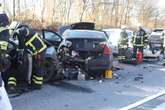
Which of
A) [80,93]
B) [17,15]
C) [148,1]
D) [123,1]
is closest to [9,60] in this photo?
[80,93]

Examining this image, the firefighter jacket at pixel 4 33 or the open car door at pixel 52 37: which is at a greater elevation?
the firefighter jacket at pixel 4 33

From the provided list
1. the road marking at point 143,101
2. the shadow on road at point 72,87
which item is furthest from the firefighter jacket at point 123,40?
the road marking at point 143,101

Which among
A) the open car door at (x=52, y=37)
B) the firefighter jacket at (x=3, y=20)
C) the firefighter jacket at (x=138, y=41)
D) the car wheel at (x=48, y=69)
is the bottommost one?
the car wheel at (x=48, y=69)

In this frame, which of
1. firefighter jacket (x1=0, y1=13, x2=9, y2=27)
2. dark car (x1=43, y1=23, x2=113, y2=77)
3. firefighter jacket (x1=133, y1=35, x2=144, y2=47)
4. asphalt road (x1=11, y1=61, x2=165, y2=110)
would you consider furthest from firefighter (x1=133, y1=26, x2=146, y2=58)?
firefighter jacket (x1=0, y1=13, x2=9, y2=27)

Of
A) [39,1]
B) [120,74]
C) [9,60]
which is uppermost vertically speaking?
[39,1]

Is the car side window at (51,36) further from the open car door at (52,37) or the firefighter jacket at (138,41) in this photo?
the firefighter jacket at (138,41)

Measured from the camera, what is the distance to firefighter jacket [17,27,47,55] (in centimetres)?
1012

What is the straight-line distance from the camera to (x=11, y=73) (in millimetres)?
10125

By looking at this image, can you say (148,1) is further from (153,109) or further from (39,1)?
(153,109)

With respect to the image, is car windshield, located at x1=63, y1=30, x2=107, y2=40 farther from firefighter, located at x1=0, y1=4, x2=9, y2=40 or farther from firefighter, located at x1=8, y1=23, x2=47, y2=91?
firefighter, located at x1=0, y1=4, x2=9, y2=40

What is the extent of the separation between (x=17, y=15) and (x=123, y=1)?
82.4 feet

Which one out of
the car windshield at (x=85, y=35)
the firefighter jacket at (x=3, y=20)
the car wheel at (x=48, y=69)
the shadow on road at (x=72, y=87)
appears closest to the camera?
the firefighter jacket at (x=3, y=20)

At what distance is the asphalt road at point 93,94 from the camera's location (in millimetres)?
8500

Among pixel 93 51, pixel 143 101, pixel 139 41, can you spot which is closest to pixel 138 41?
pixel 139 41
